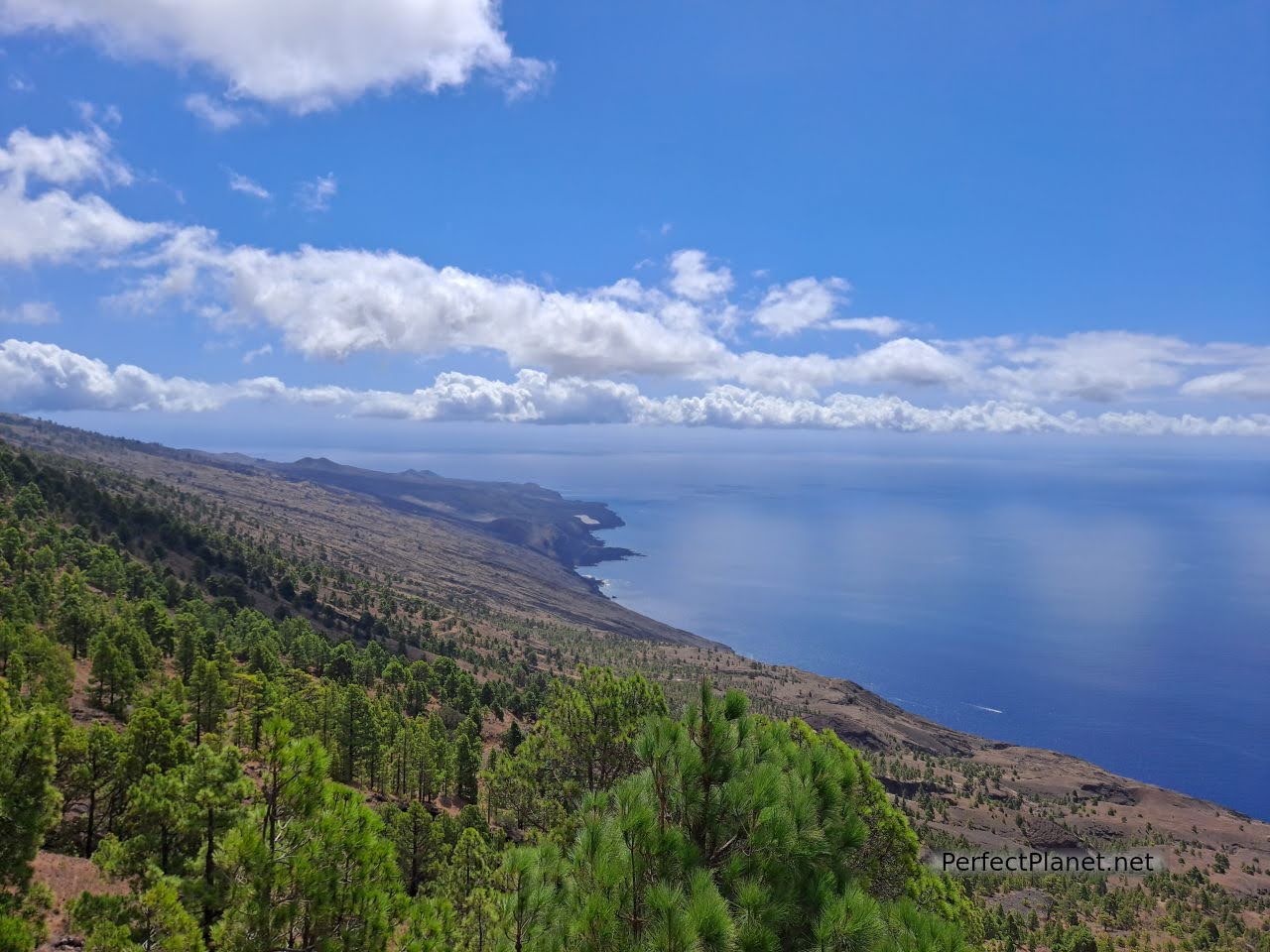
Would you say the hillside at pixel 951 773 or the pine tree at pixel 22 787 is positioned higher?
the pine tree at pixel 22 787

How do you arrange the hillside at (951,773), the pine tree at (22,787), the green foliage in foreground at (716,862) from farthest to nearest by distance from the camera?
the hillside at (951,773)
the pine tree at (22,787)
the green foliage in foreground at (716,862)

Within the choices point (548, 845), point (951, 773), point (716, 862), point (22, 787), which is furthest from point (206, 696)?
point (951, 773)

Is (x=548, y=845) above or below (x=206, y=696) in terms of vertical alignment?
above

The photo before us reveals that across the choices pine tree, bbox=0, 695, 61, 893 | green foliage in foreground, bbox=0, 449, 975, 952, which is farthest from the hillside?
pine tree, bbox=0, 695, 61, 893

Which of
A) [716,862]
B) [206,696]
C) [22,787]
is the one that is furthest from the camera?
[206,696]

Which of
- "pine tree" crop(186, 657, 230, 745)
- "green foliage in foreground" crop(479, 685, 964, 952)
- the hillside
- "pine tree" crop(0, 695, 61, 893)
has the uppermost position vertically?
"green foliage in foreground" crop(479, 685, 964, 952)

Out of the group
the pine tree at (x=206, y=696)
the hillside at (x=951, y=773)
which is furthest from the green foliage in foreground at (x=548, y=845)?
the pine tree at (x=206, y=696)

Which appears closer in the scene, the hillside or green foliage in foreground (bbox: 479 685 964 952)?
green foliage in foreground (bbox: 479 685 964 952)

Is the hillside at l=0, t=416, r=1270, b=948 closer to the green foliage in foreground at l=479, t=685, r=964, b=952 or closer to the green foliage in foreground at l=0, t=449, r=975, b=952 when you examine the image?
the green foliage in foreground at l=0, t=449, r=975, b=952

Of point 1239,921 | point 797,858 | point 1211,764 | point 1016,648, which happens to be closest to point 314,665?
point 797,858

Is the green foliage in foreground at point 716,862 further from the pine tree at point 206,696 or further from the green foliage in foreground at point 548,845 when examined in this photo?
the pine tree at point 206,696

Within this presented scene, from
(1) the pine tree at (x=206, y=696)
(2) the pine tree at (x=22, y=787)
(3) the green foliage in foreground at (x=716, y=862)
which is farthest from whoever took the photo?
(1) the pine tree at (x=206, y=696)

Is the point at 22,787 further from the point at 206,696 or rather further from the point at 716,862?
the point at 206,696

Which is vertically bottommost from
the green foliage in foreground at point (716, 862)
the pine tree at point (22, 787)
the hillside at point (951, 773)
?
the hillside at point (951, 773)
